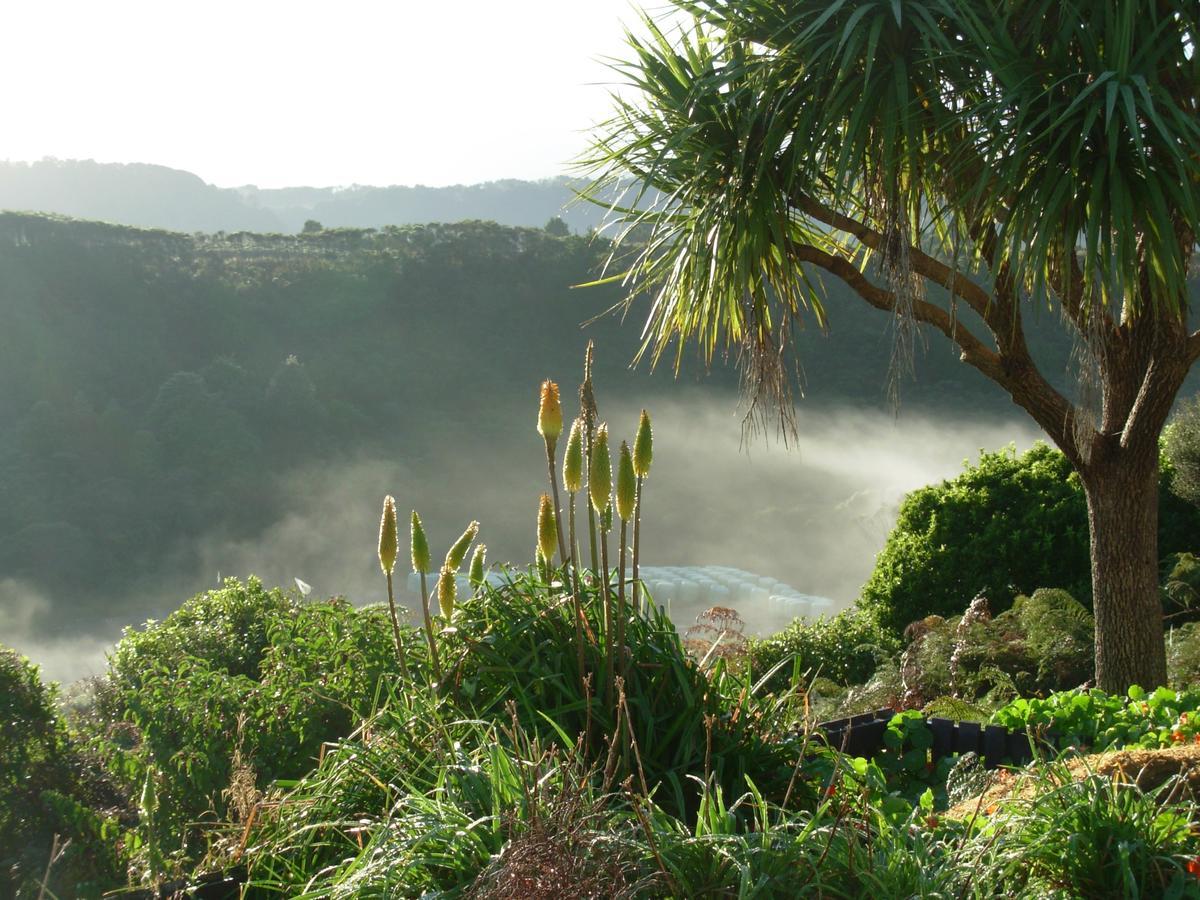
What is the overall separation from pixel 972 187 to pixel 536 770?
3.93 meters

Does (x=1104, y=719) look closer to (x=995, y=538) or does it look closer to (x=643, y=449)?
(x=643, y=449)

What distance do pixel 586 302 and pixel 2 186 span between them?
2540 centimetres

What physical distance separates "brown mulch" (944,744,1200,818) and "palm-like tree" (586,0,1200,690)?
2.35 metres

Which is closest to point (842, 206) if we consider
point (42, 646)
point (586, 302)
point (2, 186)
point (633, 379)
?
point (42, 646)

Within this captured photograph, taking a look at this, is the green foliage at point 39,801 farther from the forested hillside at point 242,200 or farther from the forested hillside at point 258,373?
the forested hillside at point 242,200

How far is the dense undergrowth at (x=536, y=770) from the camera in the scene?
1793mm

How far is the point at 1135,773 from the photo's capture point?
240cm

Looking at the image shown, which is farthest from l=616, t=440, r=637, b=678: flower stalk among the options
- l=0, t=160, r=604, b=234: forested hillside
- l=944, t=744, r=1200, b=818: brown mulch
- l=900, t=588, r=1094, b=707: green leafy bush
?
l=0, t=160, r=604, b=234: forested hillside

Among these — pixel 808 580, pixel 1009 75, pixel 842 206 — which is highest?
pixel 1009 75

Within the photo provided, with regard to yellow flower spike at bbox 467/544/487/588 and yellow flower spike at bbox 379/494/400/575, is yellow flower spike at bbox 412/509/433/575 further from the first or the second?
yellow flower spike at bbox 467/544/487/588

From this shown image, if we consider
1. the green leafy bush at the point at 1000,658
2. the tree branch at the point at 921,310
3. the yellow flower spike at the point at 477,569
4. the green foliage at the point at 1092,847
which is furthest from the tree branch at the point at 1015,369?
the green foliage at the point at 1092,847

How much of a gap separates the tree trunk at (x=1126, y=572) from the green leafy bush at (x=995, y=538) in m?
2.43

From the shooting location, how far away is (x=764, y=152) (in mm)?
4984

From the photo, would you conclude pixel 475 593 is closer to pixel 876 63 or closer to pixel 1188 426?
pixel 876 63
